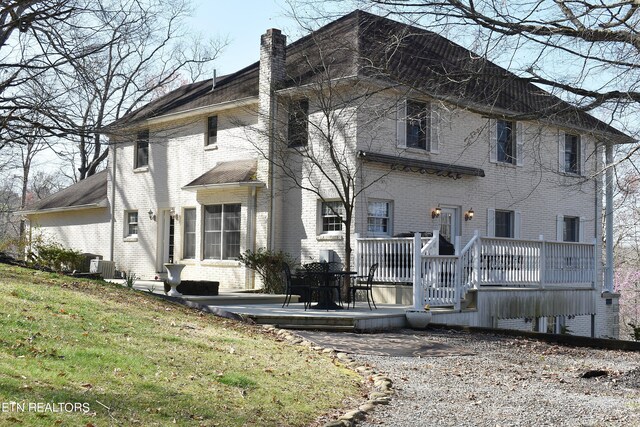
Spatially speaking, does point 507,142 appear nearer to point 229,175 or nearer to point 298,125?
Result: point 298,125

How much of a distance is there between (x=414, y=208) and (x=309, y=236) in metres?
2.78

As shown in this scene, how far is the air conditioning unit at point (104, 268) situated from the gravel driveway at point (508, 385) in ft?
45.8

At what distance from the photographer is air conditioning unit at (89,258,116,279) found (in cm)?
2433

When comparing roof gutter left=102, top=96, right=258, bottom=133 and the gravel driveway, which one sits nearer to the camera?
the gravel driveway

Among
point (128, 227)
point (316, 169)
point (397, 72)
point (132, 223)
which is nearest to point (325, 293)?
point (397, 72)

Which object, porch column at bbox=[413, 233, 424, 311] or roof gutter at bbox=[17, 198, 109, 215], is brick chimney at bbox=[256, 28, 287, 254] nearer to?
porch column at bbox=[413, 233, 424, 311]

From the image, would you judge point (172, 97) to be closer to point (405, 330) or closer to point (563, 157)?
point (563, 157)

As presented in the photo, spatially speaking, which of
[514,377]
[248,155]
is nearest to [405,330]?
[514,377]

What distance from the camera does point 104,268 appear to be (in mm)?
25078

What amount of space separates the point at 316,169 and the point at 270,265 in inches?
108

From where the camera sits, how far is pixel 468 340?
13141 mm

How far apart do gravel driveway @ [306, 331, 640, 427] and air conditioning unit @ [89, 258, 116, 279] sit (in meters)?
14.0

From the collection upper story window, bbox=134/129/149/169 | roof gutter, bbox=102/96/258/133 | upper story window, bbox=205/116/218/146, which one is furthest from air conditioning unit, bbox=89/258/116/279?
upper story window, bbox=205/116/218/146

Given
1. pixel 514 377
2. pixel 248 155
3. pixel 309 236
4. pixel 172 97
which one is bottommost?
pixel 514 377
